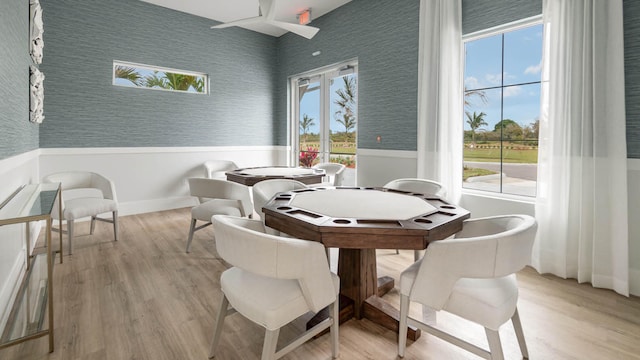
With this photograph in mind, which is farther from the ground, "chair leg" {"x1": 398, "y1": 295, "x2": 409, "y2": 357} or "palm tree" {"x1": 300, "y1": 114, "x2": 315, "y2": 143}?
"palm tree" {"x1": 300, "y1": 114, "x2": 315, "y2": 143}

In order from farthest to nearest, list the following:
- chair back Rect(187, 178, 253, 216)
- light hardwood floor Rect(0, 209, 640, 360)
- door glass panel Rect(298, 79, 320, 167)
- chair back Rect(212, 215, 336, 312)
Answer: door glass panel Rect(298, 79, 320, 167)
chair back Rect(187, 178, 253, 216)
light hardwood floor Rect(0, 209, 640, 360)
chair back Rect(212, 215, 336, 312)

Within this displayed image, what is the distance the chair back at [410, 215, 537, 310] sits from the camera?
1310 mm

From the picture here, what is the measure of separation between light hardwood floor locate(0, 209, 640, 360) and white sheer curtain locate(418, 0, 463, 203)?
3.83 ft

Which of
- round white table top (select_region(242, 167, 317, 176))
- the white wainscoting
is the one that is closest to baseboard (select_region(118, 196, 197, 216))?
the white wainscoting

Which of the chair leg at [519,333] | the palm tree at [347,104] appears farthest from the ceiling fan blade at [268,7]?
the chair leg at [519,333]

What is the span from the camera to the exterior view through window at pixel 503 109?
3.20m

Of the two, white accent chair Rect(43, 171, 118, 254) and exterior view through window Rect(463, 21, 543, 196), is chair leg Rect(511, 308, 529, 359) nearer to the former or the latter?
exterior view through window Rect(463, 21, 543, 196)

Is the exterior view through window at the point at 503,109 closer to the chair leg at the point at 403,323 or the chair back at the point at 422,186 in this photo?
the chair back at the point at 422,186

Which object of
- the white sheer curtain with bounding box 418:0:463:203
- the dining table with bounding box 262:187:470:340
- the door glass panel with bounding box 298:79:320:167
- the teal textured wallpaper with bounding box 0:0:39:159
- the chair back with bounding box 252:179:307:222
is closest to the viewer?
the dining table with bounding box 262:187:470:340

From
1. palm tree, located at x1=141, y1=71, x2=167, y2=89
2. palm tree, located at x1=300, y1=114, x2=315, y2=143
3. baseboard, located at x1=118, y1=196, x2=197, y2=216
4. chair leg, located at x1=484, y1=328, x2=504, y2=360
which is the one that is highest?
palm tree, located at x1=141, y1=71, x2=167, y2=89

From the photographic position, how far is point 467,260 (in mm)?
1318

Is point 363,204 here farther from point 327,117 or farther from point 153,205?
point 153,205

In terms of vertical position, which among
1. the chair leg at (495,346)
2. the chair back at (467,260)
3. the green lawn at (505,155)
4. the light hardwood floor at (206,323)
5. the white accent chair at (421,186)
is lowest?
the light hardwood floor at (206,323)

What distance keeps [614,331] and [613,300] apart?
54 cm
